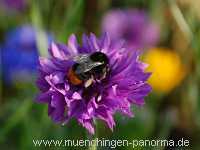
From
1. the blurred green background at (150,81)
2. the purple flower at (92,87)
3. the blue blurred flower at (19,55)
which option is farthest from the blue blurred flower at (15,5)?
the purple flower at (92,87)

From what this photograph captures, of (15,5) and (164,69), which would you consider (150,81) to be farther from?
(15,5)

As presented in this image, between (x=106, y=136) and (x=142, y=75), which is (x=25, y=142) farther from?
(x=142, y=75)

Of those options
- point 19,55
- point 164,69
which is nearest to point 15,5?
point 19,55

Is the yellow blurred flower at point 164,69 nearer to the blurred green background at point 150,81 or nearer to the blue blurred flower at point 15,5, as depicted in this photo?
the blurred green background at point 150,81

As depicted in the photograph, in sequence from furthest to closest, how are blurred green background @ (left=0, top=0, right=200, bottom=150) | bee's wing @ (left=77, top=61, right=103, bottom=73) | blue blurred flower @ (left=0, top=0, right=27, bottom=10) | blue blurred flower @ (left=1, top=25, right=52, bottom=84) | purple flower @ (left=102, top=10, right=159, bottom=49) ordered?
1. blue blurred flower @ (left=0, top=0, right=27, bottom=10)
2. purple flower @ (left=102, top=10, right=159, bottom=49)
3. blue blurred flower @ (left=1, top=25, right=52, bottom=84)
4. blurred green background @ (left=0, top=0, right=200, bottom=150)
5. bee's wing @ (left=77, top=61, right=103, bottom=73)

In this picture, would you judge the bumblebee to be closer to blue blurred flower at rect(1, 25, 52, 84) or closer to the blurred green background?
the blurred green background

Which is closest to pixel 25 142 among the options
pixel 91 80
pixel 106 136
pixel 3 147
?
pixel 3 147

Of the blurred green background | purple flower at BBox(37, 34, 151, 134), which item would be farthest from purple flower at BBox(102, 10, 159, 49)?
purple flower at BBox(37, 34, 151, 134)
